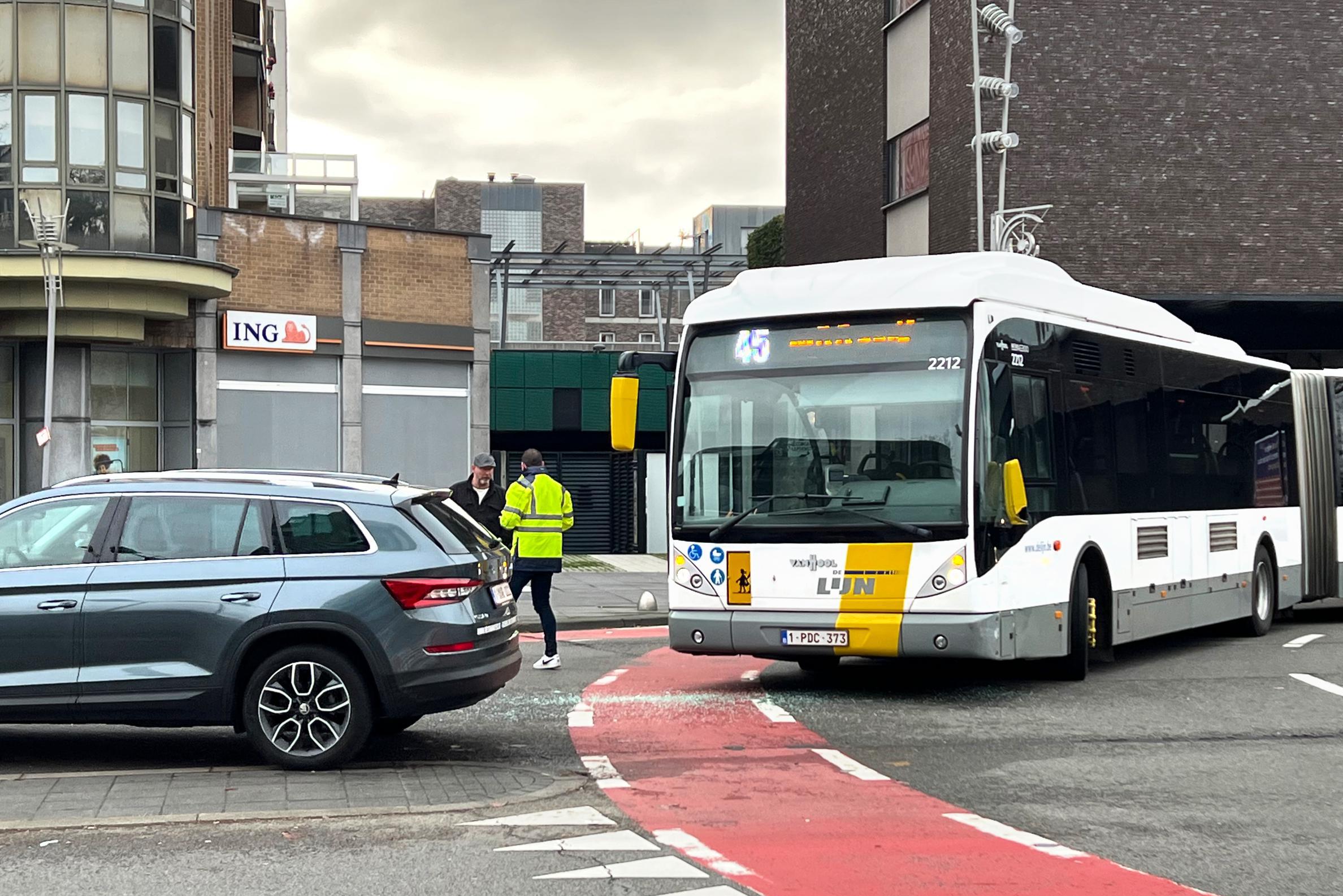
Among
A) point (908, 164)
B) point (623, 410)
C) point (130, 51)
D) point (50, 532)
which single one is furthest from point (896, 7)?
point (50, 532)

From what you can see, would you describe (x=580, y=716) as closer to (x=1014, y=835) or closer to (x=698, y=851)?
(x=698, y=851)

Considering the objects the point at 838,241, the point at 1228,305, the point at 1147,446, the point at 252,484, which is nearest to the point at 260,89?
the point at 838,241

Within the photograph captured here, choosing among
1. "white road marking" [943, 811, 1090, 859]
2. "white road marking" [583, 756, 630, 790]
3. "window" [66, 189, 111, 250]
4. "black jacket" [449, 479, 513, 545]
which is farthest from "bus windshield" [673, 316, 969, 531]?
"window" [66, 189, 111, 250]

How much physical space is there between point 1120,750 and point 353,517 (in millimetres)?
4628

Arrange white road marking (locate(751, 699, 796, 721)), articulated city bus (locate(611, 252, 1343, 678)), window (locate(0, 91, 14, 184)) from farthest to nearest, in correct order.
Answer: window (locate(0, 91, 14, 184))
articulated city bus (locate(611, 252, 1343, 678))
white road marking (locate(751, 699, 796, 721))

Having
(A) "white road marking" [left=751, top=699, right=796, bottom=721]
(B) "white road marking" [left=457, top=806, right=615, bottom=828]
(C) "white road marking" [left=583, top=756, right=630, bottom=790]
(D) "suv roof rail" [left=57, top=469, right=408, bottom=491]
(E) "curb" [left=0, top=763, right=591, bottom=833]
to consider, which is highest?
(D) "suv roof rail" [left=57, top=469, right=408, bottom=491]

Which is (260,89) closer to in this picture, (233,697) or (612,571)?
(612,571)

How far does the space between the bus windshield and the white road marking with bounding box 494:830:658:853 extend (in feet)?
15.5

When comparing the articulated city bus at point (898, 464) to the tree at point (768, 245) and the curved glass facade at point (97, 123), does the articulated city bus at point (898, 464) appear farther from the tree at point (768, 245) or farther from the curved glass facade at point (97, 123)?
the tree at point (768, 245)

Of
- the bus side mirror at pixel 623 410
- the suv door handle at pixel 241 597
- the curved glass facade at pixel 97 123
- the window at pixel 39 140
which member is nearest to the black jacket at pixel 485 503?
the bus side mirror at pixel 623 410

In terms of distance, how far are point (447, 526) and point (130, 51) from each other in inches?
797

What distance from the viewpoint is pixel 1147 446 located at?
14297 millimetres

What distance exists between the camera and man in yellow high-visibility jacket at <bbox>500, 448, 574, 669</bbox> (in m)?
13.9

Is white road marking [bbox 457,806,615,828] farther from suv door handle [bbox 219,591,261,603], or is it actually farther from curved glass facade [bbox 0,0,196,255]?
curved glass facade [bbox 0,0,196,255]
